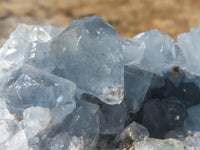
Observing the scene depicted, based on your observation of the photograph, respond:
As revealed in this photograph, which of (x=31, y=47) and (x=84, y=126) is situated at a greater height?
(x=31, y=47)

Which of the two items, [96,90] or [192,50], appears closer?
[96,90]

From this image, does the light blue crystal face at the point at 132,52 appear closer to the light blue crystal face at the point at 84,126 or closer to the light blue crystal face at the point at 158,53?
the light blue crystal face at the point at 158,53

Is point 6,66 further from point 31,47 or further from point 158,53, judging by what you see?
point 158,53

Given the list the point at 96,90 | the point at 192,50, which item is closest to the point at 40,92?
the point at 96,90

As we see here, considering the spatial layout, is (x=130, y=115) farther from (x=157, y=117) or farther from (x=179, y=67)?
(x=179, y=67)

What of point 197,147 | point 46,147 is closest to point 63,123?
point 46,147

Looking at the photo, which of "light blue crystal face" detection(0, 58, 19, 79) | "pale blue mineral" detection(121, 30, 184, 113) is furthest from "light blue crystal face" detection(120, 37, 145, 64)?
"light blue crystal face" detection(0, 58, 19, 79)

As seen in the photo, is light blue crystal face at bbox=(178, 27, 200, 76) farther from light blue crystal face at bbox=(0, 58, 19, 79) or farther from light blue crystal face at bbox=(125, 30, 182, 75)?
light blue crystal face at bbox=(0, 58, 19, 79)
